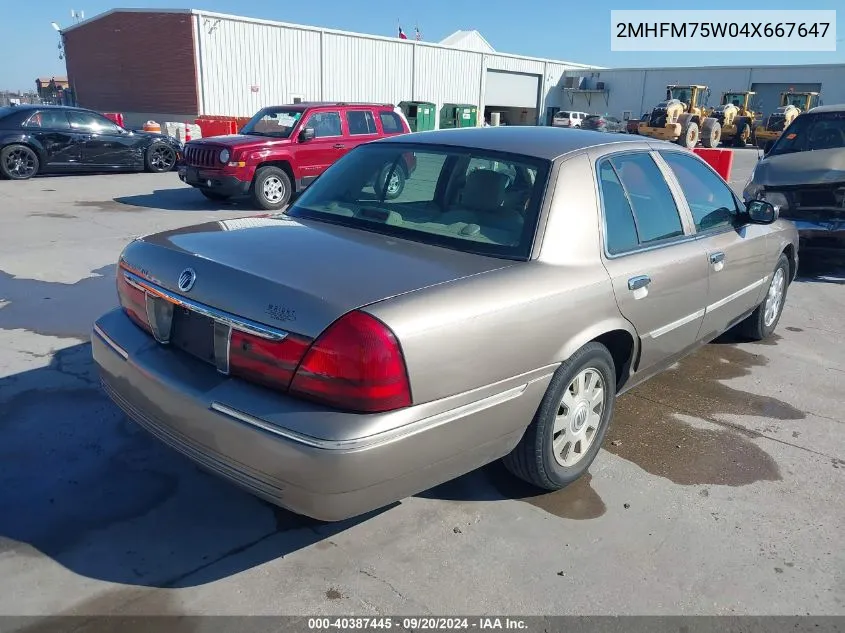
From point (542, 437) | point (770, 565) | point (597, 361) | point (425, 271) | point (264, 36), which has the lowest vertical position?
point (770, 565)

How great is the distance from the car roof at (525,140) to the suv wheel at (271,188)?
25.0 ft

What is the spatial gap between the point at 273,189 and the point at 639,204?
8.76m

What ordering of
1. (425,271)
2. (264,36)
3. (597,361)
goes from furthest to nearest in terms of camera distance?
1. (264,36)
2. (597,361)
3. (425,271)

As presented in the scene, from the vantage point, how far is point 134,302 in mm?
3037

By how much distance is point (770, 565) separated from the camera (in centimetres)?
278

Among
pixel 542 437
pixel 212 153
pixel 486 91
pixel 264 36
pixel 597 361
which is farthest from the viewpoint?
pixel 486 91

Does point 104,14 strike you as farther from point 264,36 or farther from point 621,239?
point 621,239

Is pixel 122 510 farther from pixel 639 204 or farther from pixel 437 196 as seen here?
pixel 639 204

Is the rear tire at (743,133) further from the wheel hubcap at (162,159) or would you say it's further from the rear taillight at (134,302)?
the rear taillight at (134,302)

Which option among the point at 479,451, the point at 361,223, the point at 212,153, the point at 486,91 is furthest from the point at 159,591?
the point at 486,91

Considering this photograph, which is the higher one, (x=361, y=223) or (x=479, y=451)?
(x=361, y=223)

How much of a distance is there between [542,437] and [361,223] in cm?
133

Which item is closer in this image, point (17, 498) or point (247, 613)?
point (247, 613)

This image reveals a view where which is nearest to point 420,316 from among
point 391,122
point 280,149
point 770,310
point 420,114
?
point 770,310
